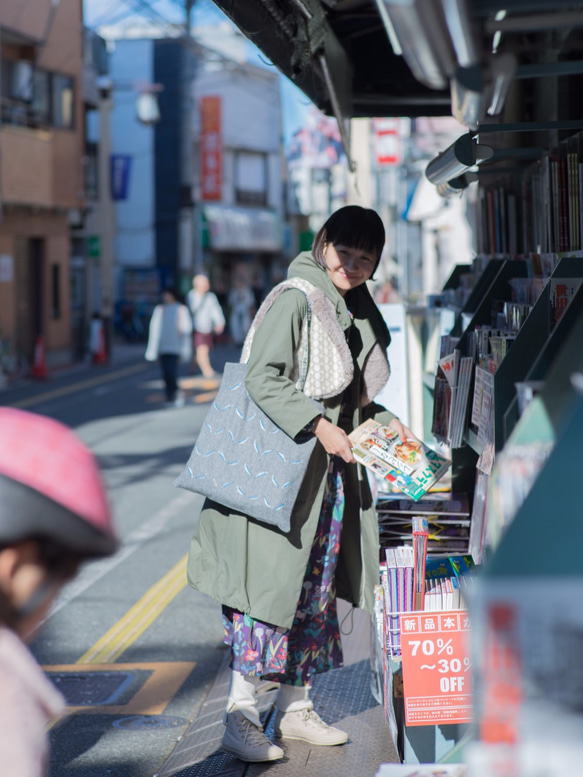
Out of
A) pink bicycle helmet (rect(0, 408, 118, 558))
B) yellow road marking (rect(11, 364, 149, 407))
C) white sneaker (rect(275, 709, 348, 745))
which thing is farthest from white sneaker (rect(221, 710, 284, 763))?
yellow road marking (rect(11, 364, 149, 407))

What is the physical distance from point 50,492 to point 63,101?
89.1 feet

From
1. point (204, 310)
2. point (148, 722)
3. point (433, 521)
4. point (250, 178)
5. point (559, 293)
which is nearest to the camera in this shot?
point (559, 293)

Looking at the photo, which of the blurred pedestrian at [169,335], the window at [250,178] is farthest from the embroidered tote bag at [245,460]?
the window at [250,178]

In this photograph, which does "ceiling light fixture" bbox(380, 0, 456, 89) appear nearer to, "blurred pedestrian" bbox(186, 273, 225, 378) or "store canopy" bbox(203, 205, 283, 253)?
"blurred pedestrian" bbox(186, 273, 225, 378)

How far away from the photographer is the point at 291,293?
11.9 ft

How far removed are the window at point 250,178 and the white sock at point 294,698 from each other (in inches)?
1736

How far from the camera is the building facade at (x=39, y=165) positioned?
80.2 ft

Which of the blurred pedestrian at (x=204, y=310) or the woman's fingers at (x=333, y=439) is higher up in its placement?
the blurred pedestrian at (x=204, y=310)

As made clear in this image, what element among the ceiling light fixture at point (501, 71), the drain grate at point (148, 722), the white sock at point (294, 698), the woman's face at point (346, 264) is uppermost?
the ceiling light fixture at point (501, 71)

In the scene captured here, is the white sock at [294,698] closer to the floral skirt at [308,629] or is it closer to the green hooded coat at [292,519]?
the floral skirt at [308,629]

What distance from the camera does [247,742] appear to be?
12.4 ft

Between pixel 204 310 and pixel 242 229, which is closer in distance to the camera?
pixel 204 310

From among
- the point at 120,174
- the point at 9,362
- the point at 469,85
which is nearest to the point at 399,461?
the point at 469,85

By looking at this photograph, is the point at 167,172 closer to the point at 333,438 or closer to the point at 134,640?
the point at 134,640
